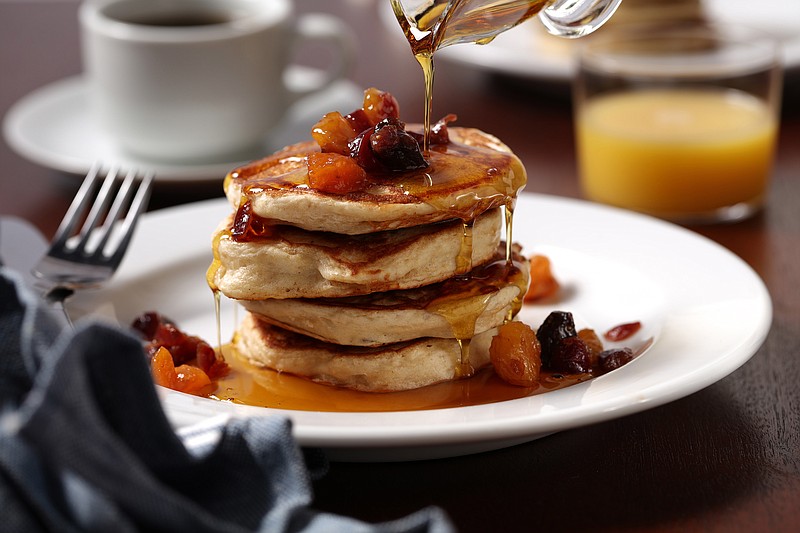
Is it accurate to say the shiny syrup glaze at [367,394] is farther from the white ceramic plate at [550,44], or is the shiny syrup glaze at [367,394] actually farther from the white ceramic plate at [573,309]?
the white ceramic plate at [550,44]

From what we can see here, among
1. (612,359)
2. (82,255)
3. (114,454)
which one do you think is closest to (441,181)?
(612,359)

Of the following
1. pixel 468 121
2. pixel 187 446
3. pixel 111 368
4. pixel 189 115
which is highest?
pixel 111 368

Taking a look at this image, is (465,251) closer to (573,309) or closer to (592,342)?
(592,342)

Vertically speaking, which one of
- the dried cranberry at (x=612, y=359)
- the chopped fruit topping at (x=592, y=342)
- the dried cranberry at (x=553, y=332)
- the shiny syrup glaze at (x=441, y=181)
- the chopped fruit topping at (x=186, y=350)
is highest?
the shiny syrup glaze at (x=441, y=181)

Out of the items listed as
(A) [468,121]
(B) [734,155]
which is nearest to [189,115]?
(A) [468,121]

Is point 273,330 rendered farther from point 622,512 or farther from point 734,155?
point 734,155

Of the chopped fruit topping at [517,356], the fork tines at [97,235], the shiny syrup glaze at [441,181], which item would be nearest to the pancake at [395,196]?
the shiny syrup glaze at [441,181]
